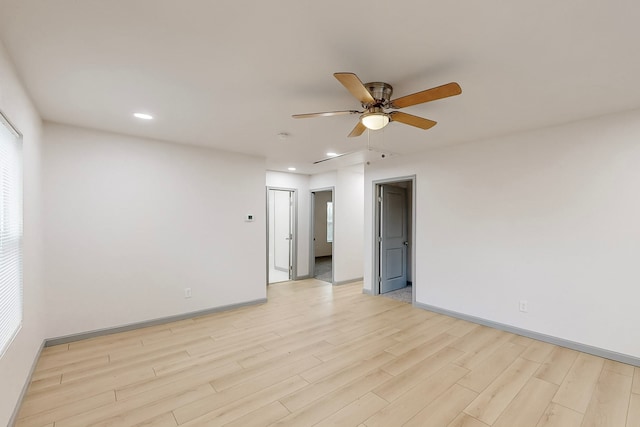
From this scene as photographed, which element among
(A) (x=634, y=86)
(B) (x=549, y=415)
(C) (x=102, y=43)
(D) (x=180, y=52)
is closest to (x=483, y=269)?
(B) (x=549, y=415)

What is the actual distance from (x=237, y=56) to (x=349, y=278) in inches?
204

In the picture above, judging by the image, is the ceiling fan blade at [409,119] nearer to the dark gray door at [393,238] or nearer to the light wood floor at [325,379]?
the light wood floor at [325,379]

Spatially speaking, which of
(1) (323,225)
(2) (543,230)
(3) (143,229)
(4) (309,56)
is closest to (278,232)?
(1) (323,225)

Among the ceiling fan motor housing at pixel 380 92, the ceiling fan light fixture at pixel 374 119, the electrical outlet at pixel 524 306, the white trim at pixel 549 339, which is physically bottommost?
the white trim at pixel 549 339

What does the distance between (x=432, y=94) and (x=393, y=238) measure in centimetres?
409

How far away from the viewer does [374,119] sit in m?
2.30

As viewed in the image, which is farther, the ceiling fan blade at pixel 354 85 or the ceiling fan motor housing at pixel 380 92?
the ceiling fan motor housing at pixel 380 92

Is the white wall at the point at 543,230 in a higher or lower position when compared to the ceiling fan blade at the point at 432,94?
lower

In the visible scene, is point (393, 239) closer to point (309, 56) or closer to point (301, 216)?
point (301, 216)

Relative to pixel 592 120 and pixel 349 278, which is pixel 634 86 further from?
pixel 349 278

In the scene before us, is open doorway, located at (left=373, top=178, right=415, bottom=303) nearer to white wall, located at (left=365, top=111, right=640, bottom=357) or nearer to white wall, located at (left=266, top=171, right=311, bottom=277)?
white wall, located at (left=365, top=111, right=640, bottom=357)

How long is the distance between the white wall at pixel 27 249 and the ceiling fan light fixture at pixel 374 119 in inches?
93.4

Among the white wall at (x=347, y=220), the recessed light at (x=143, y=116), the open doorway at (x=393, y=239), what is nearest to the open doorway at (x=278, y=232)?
the white wall at (x=347, y=220)

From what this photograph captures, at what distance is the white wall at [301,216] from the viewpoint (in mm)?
6559
